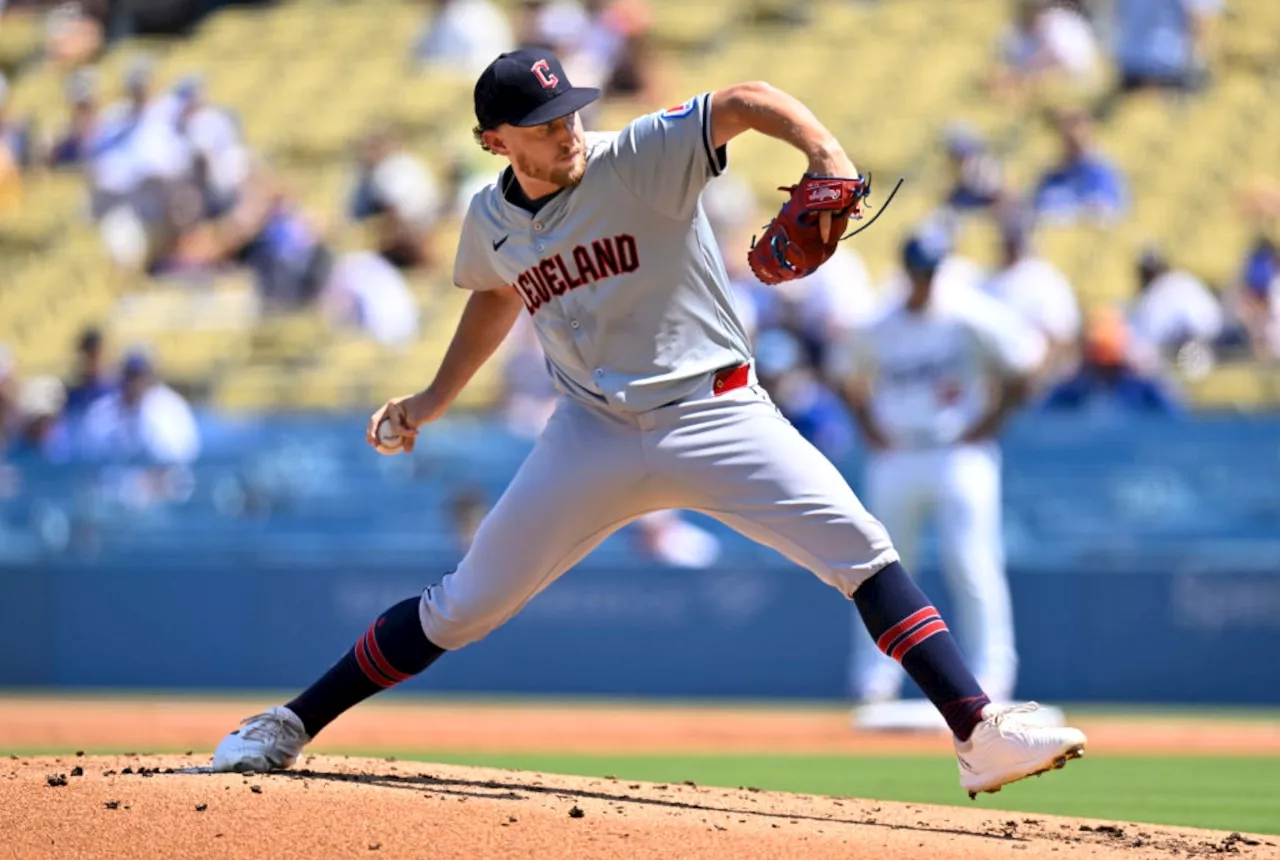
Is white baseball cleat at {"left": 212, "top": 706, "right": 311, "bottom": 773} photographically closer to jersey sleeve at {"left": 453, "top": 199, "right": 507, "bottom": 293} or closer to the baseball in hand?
the baseball in hand

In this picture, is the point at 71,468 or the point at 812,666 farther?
the point at 71,468

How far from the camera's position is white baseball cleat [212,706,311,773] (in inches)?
200

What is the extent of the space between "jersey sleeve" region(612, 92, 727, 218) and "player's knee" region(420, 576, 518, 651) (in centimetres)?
108

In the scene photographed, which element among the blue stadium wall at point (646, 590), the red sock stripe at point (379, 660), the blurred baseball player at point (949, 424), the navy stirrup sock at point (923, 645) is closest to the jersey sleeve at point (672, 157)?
the navy stirrup sock at point (923, 645)

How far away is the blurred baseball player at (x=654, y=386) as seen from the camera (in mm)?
4586

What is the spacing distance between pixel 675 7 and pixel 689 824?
43.5ft

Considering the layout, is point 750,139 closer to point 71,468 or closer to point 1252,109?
point 1252,109

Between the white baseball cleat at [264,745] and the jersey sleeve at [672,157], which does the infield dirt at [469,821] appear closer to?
the white baseball cleat at [264,745]

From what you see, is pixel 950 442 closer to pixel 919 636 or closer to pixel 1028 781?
pixel 1028 781

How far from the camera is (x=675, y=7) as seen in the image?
1695 centimetres

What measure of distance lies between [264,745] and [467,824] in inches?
36.5

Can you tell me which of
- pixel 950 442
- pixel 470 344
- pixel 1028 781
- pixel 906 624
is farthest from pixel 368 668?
pixel 950 442

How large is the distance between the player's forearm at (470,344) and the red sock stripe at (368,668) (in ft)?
2.06

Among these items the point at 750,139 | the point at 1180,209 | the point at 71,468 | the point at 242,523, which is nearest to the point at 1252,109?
the point at 1180,209
